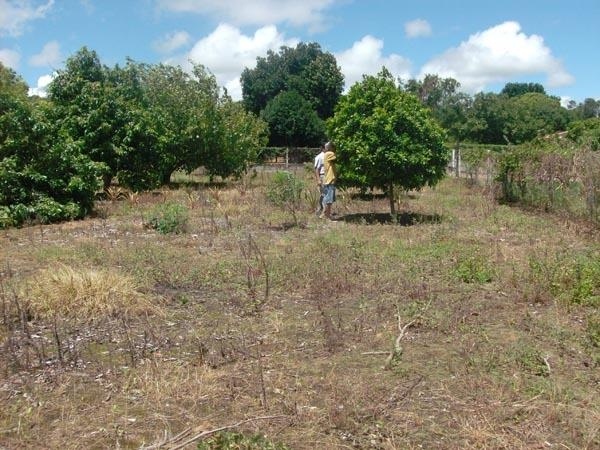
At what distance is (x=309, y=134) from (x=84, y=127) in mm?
26766

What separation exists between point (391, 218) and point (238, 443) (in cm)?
997

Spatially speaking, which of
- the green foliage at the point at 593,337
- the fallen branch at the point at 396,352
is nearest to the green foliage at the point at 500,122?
the green foliage at the point at 593,337

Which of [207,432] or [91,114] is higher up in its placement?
[91,114]

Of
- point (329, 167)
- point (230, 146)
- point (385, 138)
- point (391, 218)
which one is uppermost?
point (230, 146)

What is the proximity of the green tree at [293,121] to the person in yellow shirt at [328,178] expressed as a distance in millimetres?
29362

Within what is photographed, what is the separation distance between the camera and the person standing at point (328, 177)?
1307 centimetres

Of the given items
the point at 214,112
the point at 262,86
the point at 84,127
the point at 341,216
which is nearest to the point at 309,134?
the point at 262,86

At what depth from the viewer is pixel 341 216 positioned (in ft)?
45.2

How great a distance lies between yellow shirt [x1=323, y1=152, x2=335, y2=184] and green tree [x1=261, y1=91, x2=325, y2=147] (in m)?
29.5

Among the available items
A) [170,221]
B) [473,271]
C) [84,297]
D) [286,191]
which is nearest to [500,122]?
[286,191]

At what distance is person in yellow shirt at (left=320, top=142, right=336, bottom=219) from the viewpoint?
1307 centimetres

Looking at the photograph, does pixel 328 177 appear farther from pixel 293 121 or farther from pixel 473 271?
pixel 293 121

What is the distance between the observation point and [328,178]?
1309 centimetres

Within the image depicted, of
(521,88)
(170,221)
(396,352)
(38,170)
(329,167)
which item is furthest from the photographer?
(521,88)
